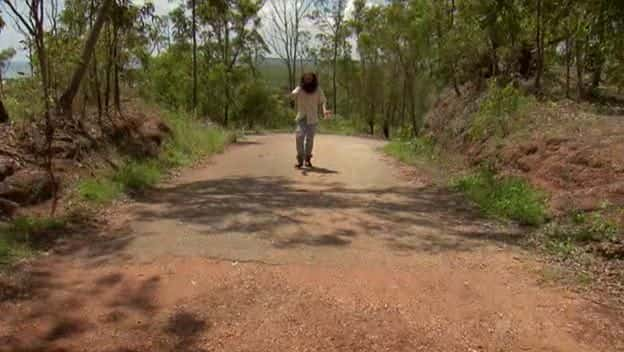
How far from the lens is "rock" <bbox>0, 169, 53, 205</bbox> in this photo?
5.38 metres

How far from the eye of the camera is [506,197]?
252 inches

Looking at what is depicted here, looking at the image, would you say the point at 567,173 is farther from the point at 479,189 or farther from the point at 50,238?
the point at 50,238

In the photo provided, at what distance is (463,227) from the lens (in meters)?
5.54

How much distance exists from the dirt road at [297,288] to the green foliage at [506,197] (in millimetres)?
376

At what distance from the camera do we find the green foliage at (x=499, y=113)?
887 centimetres

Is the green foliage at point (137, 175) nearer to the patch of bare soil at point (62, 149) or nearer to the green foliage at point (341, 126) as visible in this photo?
the patch of bare soil at point (62, 149)

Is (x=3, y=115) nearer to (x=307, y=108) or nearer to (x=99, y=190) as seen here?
(x=99, y=190)

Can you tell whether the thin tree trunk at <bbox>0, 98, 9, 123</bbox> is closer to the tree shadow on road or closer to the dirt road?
the tree shadow on road

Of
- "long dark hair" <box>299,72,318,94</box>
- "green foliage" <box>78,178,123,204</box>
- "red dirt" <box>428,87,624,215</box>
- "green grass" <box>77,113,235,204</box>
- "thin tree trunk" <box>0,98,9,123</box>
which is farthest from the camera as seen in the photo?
"long dark hair" <box>299,72,318,94</box>

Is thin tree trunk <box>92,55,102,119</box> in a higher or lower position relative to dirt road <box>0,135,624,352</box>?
higher

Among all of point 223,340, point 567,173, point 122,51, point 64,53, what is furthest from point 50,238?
point 122,51

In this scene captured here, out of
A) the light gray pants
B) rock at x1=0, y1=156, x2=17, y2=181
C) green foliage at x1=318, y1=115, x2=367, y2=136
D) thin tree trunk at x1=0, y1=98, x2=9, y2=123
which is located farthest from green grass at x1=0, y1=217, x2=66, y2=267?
green foliage at x1=318, y1=115, x2=367, y2=136

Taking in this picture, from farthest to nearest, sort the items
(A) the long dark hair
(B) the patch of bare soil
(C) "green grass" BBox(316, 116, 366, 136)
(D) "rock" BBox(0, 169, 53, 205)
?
(C) "green grass" BBox(316, 116, 366, 136) < (A) the long dark hair < (B) the patch of bare soil < (D) "rock" BBox(0, 169, 53, 205)

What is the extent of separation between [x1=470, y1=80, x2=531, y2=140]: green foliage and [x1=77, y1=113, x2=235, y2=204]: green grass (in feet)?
18.0
